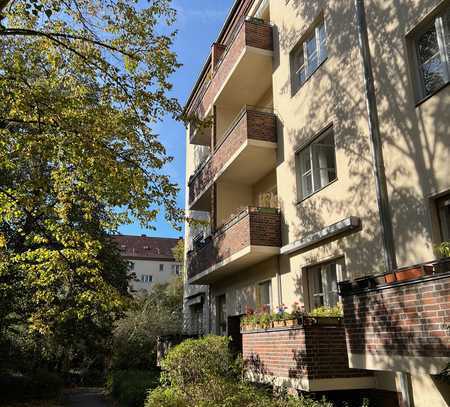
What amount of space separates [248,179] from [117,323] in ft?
48.5

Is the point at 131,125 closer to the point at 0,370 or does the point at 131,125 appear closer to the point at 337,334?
the point at 337,334

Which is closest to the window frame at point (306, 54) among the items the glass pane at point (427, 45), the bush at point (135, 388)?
the glass pane at point (427, 45)

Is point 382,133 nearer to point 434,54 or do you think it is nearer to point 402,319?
point 434,54

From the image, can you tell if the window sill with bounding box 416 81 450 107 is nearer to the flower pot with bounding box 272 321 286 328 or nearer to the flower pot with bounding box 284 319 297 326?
the flower pot with bounding box 284 319 297 326

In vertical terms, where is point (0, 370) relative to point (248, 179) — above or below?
below

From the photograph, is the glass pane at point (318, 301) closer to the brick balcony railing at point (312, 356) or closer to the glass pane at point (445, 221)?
the brick balcony railing at point (312, 356)

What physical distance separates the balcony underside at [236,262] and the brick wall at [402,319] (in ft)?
17.6

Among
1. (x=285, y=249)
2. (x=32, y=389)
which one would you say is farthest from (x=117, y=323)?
(x=285, y=249)

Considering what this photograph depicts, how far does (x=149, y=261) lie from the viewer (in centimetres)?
7256

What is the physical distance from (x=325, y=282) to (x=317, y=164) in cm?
300

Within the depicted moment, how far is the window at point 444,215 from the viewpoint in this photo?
7.56 metres

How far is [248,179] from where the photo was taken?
16703 mm

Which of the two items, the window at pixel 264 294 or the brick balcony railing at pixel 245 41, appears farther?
the brick balcony railing at pixel 245 41

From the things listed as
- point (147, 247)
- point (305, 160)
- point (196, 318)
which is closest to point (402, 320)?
point (305, 160)
